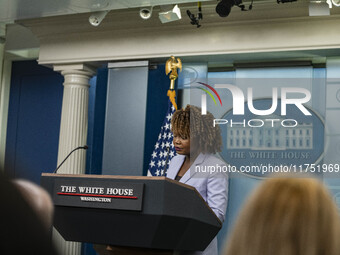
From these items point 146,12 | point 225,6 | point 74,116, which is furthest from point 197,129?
point 74,116

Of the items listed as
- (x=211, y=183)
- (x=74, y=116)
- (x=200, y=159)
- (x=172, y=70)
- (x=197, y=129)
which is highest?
(x=172, y=70)

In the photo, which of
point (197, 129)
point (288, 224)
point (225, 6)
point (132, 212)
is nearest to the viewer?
point (288, 224)

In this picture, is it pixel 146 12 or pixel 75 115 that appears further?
pixel 75 115

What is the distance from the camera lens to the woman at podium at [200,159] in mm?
2820

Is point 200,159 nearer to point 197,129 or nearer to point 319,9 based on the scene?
point 197,129

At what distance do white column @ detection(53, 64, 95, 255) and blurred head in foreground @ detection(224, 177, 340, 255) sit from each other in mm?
4879

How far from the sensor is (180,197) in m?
2.33

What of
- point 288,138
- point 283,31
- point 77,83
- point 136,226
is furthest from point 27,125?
point 136,226

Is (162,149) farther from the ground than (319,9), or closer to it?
closer to it

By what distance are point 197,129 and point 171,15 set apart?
2070 mm

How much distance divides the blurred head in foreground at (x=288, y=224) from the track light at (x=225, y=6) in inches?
155

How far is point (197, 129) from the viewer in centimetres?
316

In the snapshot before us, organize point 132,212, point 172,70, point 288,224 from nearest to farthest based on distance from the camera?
point 288,224 → point 132,212 → point 172,70

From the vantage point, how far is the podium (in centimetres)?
229
